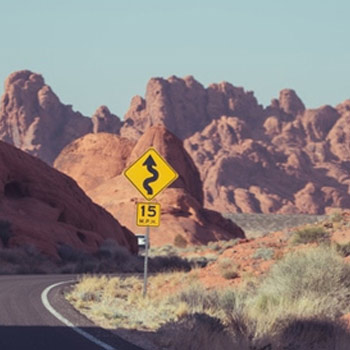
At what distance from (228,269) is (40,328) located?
38.3 ft

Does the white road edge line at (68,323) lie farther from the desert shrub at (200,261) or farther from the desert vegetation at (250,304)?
the desert shrub at (200,261)

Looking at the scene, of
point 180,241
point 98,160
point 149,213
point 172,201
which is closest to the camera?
point 149,213

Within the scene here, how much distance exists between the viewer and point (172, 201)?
8150cm

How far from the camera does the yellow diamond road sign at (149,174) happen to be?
67.5 feet

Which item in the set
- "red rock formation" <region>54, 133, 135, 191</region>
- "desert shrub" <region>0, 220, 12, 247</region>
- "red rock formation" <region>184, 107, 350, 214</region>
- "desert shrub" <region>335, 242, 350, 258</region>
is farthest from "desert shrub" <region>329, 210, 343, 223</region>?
"red rock formation" <region>184, 107, 350, 214</region>

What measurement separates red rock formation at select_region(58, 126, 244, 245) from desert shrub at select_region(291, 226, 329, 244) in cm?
4923

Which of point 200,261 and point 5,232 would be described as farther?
point 200,261

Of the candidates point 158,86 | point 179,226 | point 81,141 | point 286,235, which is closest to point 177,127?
point 158,86

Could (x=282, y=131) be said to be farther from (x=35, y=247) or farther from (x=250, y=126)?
(x=35, y=247)

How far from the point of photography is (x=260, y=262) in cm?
2581

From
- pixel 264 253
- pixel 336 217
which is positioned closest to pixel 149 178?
pixel 264 253

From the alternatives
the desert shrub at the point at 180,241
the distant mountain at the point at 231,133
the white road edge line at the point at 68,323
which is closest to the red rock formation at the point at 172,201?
the desert shrub at the point at 180,241

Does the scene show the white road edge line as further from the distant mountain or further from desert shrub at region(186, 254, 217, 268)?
the distant mountain

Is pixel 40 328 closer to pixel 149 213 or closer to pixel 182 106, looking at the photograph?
pixel 149 213
